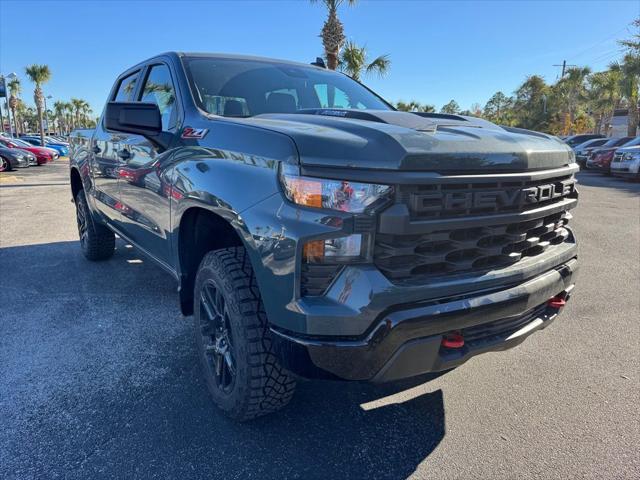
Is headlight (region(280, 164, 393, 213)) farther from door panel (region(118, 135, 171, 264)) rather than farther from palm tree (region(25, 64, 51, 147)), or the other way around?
palm tree (region(25, 64, 51, 147))

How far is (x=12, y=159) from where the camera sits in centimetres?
2000

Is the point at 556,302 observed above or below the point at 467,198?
below

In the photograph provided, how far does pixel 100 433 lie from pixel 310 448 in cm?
101

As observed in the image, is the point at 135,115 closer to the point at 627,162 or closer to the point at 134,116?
the point at 134,116

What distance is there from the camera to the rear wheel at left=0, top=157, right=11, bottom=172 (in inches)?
755

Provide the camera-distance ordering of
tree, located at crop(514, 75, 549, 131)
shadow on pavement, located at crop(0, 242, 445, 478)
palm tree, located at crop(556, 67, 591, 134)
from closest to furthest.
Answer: shadow on pavement, located at crop(0, 242, 445, 478)
palm tree, located at crop(556, 67, 591, 134)
tree, located at crop(514, 75, 549, 131)

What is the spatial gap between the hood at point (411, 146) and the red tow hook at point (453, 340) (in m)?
0.67

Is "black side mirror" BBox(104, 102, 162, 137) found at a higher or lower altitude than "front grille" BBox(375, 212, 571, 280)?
higher

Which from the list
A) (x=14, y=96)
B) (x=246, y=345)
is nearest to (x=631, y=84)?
(x=246, y=345)

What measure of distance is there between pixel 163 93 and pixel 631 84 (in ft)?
112

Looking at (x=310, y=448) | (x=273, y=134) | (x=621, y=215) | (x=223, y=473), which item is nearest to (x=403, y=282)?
(x=273, y=134)

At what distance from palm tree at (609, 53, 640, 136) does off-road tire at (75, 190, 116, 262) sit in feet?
108

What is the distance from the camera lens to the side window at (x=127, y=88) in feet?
12.6

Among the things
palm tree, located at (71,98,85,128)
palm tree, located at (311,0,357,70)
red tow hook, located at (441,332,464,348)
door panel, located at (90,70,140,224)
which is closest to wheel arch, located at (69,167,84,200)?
door panel, located at (90,70,140,224)
